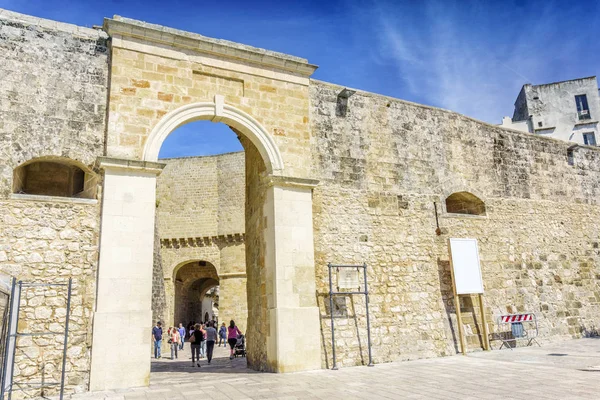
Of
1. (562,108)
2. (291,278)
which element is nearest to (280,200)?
(291,278)

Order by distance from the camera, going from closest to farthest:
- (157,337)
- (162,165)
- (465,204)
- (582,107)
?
(162,165) < (465,204) < (157,337) < (582,107)

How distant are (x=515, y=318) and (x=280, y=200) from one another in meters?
6.48

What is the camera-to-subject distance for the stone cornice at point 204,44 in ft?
28.5

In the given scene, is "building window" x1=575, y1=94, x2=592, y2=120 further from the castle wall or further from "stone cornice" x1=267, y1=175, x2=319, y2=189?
the castle wall

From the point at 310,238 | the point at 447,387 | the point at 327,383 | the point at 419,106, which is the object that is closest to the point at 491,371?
the point at 447,387

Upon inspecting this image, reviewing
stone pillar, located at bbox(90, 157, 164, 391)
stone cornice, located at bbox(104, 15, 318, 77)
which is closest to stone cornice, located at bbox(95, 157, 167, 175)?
stone pillar, located at bbox(90, 157, 164, 391)

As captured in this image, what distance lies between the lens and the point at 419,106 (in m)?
11.7

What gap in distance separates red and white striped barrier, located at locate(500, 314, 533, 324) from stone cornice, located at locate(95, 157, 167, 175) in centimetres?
854

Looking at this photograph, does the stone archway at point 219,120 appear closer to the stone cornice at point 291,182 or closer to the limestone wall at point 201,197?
the stone cornice at point 291,182

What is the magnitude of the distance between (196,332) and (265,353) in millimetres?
3673

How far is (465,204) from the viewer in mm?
12359

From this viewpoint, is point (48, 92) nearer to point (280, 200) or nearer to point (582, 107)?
point (280, 200)

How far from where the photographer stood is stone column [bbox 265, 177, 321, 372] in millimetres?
8748

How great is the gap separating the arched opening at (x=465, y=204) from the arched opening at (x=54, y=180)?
8551 mm
